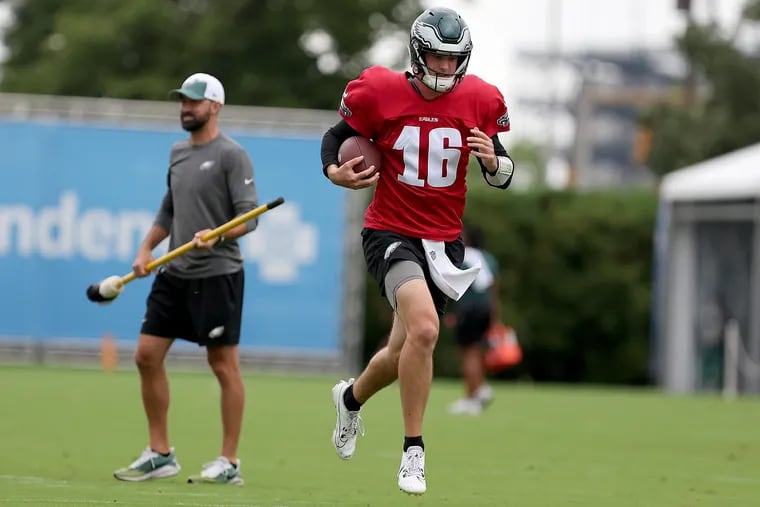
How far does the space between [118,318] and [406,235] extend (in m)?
14.9

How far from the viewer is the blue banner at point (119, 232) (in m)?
23.4

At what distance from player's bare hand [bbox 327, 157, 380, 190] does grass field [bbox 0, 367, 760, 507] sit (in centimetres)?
169

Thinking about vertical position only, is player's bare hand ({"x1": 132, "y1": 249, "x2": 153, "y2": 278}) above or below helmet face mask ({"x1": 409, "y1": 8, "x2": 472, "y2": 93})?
below

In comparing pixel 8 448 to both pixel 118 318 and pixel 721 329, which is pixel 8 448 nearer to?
pixel 118 318

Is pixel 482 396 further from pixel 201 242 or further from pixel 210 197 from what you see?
pixel 201 242

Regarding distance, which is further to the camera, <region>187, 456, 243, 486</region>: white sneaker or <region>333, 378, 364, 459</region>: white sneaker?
<region>187, 456, 243, 486</region>: white sneaker

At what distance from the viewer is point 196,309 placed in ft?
32.3

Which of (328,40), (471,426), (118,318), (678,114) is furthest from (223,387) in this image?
(328,40)

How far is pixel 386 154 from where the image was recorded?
8.90m

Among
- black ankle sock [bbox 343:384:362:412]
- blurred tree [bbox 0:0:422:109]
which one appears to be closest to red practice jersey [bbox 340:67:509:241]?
black ankle sock [bbox 343:384:362:412]

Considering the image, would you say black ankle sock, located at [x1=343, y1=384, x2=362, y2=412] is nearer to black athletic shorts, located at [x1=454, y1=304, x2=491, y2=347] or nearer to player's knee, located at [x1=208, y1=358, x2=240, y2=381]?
player's knee, located at [x1=208, y1=358, x2=240, y2=381]

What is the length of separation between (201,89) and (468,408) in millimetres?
8177

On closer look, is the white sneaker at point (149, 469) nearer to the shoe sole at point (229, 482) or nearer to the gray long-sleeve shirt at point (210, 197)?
the shoe sole at point (229, 482)

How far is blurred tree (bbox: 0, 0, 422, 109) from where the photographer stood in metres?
40.4
